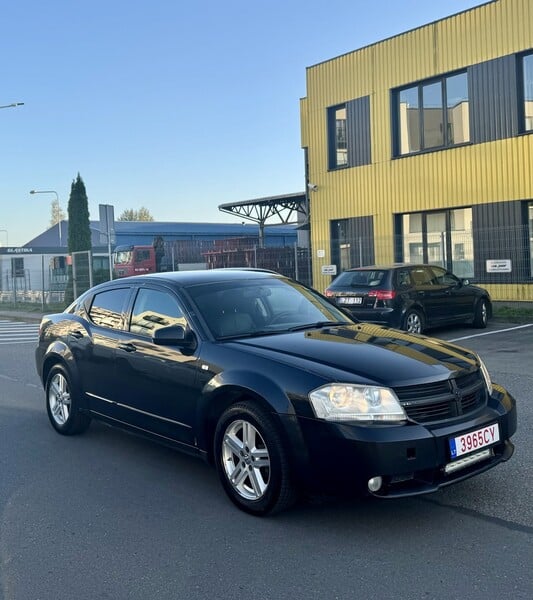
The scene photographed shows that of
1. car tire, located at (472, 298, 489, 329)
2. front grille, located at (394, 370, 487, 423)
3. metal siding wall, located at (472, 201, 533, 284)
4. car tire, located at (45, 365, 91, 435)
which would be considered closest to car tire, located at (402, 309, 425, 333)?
car tire, located at (472, 298, 489, 329)

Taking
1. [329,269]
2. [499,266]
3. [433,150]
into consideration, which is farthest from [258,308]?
Answer: [329,269]

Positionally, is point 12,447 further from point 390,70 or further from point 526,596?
point 390,70

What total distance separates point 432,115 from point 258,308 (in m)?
15.7

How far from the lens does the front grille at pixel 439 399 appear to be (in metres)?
4.15

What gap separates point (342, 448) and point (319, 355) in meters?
0.72

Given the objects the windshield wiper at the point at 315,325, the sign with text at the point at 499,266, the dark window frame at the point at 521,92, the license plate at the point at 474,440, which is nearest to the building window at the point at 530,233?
the sign with text at the point at 499,266

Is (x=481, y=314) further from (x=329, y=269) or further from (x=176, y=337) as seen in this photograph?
(x=176, y=337)

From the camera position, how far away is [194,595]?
3.46m

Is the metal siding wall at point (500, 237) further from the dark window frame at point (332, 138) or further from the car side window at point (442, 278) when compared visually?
the dark window frame at point (332, 138)

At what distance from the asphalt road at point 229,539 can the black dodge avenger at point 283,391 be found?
0.95ft

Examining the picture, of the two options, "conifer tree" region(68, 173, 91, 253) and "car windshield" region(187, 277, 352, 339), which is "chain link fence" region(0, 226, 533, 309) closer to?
"conifer tree" region(68, 173, 91, 253)

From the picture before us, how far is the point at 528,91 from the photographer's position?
57.8ft

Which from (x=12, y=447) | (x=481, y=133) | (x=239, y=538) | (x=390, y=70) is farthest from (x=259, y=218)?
(x=239, y=538)

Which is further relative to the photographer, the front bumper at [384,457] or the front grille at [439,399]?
the front grille at [439,399]
